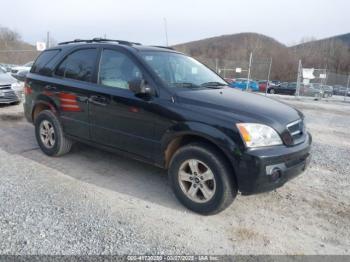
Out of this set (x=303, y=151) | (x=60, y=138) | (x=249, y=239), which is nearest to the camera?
(x=249, y=239)

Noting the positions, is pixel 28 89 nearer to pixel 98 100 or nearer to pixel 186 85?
pixel 98 100

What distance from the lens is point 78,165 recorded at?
4.83m

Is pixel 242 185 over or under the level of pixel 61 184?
over

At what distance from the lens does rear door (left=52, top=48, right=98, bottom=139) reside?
176 inches

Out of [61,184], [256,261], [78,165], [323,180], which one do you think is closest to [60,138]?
[78,165]

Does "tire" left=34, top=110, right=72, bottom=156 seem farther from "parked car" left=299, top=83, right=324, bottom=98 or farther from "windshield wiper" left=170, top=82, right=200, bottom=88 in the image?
"parked car" left=299, top=83, right=324, bottom=98

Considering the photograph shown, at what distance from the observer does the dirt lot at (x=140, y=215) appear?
2.92 metres

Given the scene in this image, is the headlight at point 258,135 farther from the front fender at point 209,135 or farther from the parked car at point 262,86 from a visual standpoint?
the parked car at point 262,86

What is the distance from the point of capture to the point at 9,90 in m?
9.50

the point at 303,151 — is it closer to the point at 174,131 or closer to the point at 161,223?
the point at 174,131

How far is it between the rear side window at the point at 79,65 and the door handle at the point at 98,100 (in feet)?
1.01

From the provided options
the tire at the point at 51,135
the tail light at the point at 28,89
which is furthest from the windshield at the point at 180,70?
the tail light at the point at 28,89

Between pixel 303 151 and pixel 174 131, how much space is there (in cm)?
142

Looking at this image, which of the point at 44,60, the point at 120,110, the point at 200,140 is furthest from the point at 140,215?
the point at 44,60
